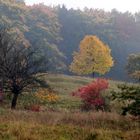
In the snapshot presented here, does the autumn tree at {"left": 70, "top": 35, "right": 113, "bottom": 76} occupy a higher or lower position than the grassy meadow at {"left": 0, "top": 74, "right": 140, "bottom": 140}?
higher

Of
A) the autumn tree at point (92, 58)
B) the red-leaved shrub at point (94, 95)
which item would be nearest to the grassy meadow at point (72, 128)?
the red-leaved shrub at point (94, 95)

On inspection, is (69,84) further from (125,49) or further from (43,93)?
(125,49)

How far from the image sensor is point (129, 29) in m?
132

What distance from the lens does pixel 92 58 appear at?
72125mm

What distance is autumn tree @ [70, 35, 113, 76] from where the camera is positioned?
71.9 meters

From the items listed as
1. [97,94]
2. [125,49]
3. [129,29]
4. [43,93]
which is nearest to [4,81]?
[97,94]

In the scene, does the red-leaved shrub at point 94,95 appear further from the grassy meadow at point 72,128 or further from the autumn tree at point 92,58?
the autumn tree at point 92,58

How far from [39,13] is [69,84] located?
72.3m

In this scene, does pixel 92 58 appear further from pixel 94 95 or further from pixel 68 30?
pixel 68 30

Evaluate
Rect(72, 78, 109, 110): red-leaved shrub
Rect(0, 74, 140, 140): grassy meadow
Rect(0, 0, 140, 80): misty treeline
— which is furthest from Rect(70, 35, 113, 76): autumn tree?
Rect(0, 74, 140, 140): grassy meadow

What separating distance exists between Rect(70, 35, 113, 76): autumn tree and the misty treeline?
2189 cm

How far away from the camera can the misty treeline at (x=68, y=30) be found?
10575cm

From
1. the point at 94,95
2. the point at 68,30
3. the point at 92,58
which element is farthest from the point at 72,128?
the point at 68,30

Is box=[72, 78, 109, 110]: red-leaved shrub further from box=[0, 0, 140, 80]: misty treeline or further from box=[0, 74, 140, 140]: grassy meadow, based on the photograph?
box=[0, 0, 140, 80]: misty treeline
